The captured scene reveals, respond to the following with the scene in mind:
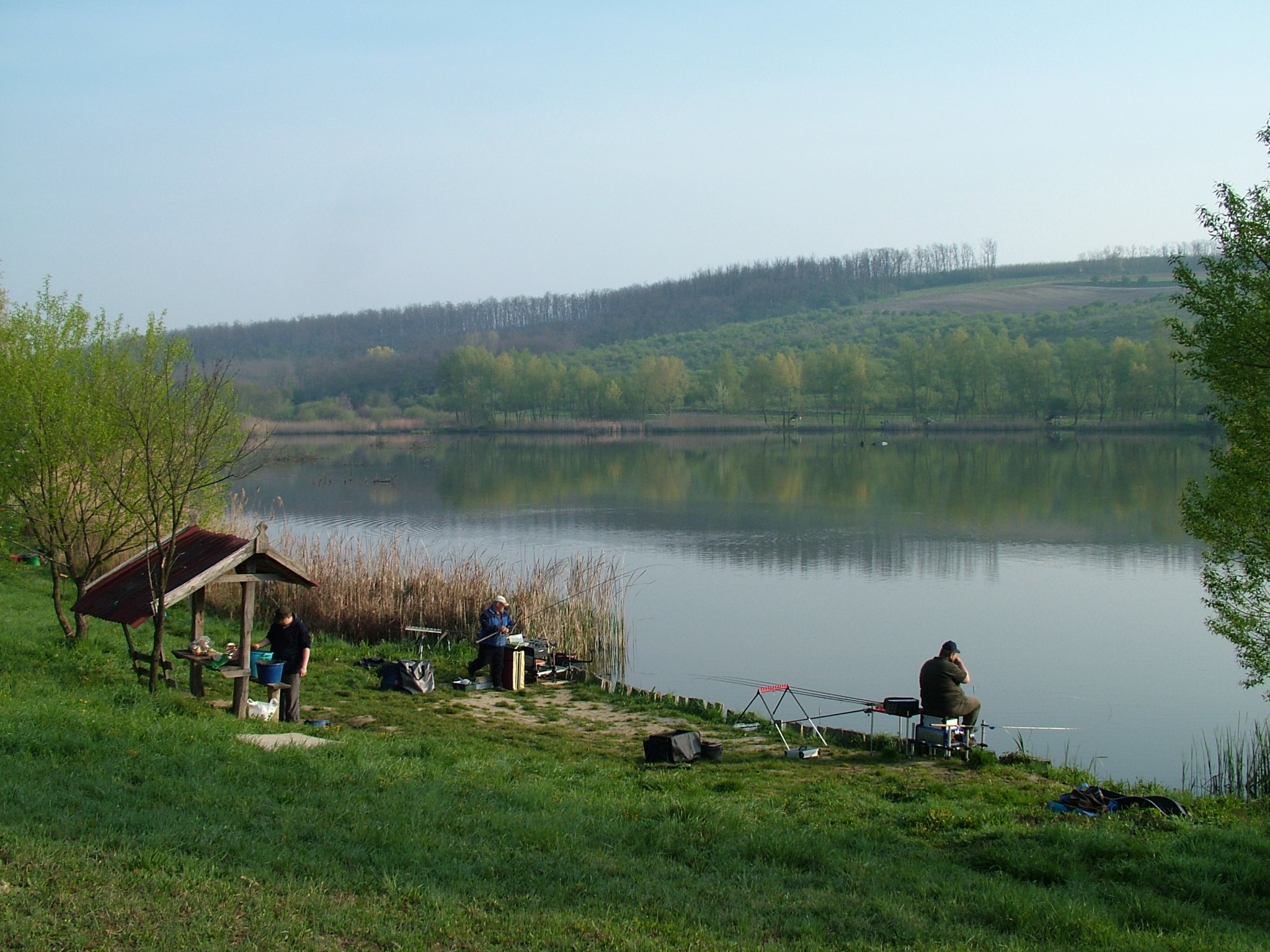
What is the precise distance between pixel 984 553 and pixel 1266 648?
17.2 metres

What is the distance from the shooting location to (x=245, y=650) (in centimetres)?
1162

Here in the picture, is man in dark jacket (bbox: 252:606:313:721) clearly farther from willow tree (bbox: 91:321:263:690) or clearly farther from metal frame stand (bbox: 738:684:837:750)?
metal frame stand (bbox: 738:684:837:750)

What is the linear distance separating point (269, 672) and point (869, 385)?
9324 cm

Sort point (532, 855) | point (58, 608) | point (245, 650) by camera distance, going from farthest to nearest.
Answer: point (58, 608)
point (245, 650)
point (532, 855)

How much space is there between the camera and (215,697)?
40.4ft

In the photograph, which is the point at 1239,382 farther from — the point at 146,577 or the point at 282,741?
the point at 146,577

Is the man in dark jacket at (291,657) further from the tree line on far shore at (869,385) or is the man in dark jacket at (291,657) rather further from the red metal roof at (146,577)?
the tree line on far shore at (869,385)

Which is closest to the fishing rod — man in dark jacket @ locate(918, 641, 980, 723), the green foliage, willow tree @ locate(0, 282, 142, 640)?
man in dark jacket @ locate(918, 641, 980, 723)

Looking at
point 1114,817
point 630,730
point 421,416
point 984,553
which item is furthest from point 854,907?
point 421,416

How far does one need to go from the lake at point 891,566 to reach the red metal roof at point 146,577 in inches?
283

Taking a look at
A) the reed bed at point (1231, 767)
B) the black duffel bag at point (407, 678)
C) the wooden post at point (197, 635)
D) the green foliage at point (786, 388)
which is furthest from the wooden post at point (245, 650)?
the green foliage at point (786, 388)

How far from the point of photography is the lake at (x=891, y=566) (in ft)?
51.6

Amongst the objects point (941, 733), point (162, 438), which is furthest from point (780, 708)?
point (162, 438)

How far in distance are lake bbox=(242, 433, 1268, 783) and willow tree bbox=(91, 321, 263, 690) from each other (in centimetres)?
754
